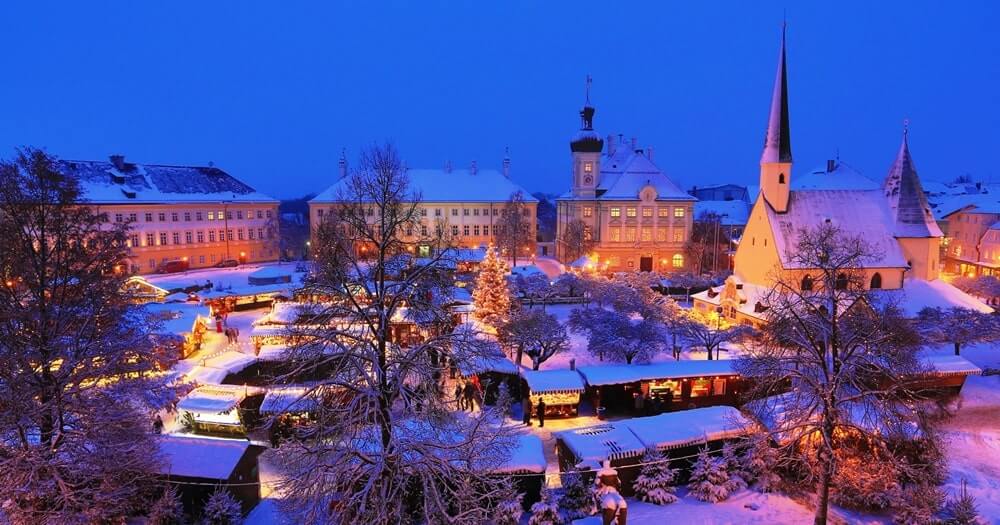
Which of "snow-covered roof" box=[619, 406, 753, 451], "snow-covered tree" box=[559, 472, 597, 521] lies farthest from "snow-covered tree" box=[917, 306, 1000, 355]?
"snow-covered tree" box=[559, 472, 597, 521]

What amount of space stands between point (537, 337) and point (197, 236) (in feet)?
138

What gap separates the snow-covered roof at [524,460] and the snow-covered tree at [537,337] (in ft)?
26.6

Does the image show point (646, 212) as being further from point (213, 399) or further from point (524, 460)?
point (213, 399)

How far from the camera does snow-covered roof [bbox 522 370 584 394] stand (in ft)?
59.5

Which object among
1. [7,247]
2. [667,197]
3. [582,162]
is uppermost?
[582,162]

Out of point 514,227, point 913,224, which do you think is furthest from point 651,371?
point 514,227

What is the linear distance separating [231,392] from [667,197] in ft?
137

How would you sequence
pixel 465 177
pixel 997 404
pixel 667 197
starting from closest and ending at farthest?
pixel 997 404 < pixel 667 197 < pixel 465 177

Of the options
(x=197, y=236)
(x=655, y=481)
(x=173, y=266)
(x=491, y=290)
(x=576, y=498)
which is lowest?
(x=576, y=498)

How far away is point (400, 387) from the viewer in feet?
28.6

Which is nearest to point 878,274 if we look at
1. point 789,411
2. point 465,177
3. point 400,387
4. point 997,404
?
point 997,404

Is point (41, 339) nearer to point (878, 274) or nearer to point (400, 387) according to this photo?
point (400, 387)

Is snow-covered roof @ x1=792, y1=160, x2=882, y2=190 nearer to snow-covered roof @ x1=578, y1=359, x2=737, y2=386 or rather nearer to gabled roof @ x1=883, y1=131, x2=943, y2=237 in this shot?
gabled roof @ x1=883, y1=131, x2=943, y2=237

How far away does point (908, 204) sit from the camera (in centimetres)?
3058
